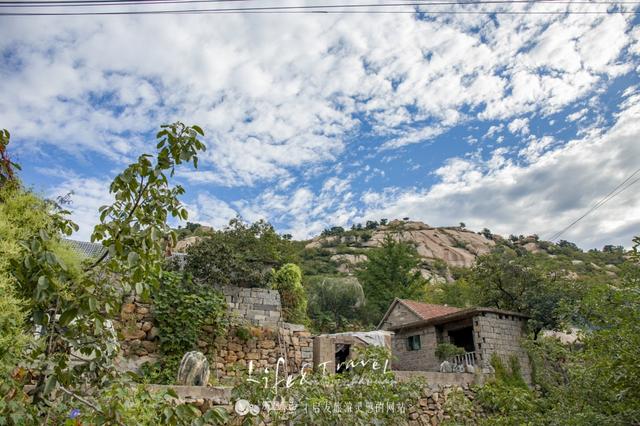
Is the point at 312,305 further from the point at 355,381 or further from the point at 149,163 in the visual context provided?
the point at 149,163

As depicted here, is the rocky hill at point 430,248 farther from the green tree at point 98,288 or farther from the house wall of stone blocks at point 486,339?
the green tree at point 98,288

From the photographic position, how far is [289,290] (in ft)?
39.6

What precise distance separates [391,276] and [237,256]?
1733 cm

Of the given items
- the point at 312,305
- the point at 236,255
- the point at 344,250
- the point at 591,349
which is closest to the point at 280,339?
the point at 236,255

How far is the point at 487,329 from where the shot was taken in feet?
46.7

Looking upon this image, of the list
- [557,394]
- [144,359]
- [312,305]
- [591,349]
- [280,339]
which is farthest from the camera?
[312,305]

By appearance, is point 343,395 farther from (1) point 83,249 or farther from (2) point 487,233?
(2) point 487,233

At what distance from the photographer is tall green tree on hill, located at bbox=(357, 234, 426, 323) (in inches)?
1030

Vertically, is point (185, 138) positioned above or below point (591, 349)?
above

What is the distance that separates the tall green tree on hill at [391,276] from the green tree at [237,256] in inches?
559

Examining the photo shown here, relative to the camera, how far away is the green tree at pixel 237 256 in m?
10.4

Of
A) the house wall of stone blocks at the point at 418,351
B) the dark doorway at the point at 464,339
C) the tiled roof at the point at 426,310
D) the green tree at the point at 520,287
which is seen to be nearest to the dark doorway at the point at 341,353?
the house wall of stone blocks at the point at 418,351

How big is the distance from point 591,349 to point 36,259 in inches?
221

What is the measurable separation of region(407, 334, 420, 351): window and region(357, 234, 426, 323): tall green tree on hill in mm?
8162
